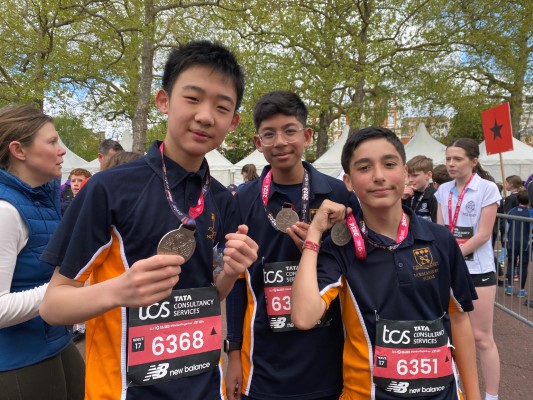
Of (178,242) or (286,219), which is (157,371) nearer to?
(178,242)

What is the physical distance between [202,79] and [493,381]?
3352mm

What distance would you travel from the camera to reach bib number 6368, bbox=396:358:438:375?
1.76 m

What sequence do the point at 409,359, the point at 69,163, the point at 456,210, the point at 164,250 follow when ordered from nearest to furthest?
the point at 164,250 < the point at 409,359 < the point at 456,210 < the point at 69,163

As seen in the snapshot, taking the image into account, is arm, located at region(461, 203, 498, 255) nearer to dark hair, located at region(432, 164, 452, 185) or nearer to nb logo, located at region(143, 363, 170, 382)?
dark hair, located at region(432, 164, 452, 185)

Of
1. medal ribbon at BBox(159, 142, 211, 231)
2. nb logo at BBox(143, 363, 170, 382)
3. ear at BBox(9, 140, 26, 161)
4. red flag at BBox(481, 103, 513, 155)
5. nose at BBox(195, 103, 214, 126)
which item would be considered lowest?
nb logo at BBox(143, 363, 170, 382)

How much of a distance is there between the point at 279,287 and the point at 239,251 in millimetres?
760

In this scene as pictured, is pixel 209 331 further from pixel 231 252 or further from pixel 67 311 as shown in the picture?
pixel 67 311

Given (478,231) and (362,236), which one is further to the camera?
(478,231)

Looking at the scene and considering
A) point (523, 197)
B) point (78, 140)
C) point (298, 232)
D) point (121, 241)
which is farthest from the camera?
point (78, 140)

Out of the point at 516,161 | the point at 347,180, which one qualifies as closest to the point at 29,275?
the point at 347,180

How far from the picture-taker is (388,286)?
1815 mm

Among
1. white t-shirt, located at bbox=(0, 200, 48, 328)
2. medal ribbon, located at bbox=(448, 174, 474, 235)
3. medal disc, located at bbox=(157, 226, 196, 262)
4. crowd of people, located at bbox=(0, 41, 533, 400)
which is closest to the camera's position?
medal disc, located at bbox=(157, 226, 196, 262)

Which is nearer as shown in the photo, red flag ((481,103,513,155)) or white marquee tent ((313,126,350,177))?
red flag ((481,103,513,155))

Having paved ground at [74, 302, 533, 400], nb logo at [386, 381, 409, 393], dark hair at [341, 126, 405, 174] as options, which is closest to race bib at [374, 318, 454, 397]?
nb logo at [386, 381, 409, 393]
